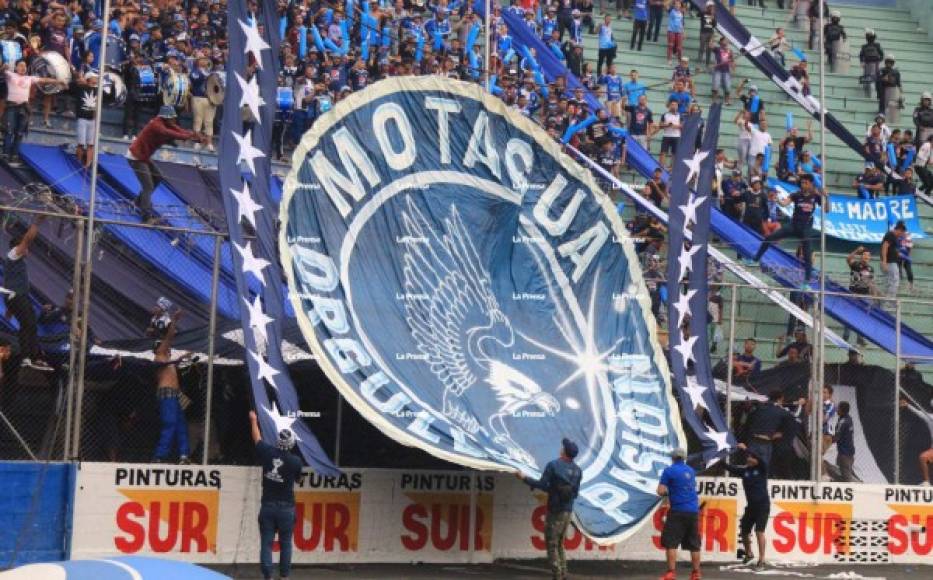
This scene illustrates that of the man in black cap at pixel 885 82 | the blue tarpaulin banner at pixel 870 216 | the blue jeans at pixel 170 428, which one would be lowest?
the blue jeans at pixel 170 428

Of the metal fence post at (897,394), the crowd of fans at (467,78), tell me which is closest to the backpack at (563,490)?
the crowd of fans at (467,78)

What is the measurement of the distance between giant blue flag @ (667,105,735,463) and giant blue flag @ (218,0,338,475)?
5341 millimetres

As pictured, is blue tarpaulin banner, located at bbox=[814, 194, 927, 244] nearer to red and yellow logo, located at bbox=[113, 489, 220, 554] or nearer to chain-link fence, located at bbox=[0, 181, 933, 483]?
chain-link fence, located at bbox=[0, 181, 933, 483]

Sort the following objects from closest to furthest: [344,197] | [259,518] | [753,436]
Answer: [259,518]
[344,197]
[753,436]

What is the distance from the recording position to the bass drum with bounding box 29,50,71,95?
25062mm

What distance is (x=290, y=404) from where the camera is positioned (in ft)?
61.5

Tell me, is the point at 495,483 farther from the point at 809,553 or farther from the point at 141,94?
the point at 141,94

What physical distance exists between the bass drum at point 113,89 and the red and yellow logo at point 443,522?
824 centimetres

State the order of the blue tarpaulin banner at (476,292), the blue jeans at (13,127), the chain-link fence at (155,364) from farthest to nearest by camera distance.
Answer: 1. the blue jeans at (13,127)
2. the blue tarpaulin banner at (476,292)
3. the chain-link fence at (155,364)

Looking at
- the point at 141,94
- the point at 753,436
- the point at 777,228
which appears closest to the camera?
the point at 753,436

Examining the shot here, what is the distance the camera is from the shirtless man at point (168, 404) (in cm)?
1969

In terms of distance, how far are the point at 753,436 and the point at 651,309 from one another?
2.64 m

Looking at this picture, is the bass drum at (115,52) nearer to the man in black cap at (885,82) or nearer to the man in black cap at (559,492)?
the man in black cap at (559,492)

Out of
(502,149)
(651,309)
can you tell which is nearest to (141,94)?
(502,149)
